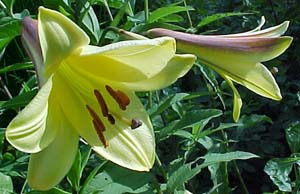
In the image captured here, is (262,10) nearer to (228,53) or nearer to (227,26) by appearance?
(227,26)

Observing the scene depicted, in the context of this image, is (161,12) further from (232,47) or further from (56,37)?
(56,37)

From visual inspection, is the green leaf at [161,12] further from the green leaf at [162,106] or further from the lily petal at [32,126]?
the lily petal at [32,126]

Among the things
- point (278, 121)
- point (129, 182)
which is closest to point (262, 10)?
point (278, 121)

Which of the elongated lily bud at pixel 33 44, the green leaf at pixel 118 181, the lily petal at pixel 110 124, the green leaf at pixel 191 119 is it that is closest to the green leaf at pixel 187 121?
the green leaf at pixel 191 119

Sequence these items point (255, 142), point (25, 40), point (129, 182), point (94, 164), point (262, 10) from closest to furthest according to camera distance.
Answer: point (25, 40) → point (129, 182) → point (94, 164) → point (255, 142) → point (262, 10)

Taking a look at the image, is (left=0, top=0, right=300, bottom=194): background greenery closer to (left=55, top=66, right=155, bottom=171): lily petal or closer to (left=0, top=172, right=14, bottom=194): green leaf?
(left=0, top=172, right=14, bottom=194): green leaf

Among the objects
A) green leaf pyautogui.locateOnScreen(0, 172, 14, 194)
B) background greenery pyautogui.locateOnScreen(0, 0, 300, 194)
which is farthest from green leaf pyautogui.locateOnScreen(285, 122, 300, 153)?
green leaf pyautogui.locateOnScreen(0, 172, 14, 194)
